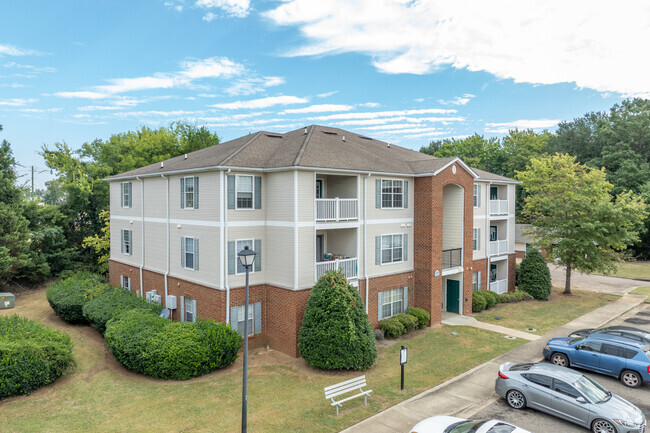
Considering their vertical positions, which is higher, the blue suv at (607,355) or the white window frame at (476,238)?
the white window frame at (476,238)

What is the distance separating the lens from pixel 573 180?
31109mm

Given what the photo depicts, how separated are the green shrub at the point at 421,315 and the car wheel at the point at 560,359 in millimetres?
6479

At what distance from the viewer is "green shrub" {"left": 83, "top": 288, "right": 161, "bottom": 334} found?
20.5 meters

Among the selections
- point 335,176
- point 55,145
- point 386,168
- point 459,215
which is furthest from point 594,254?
point 55,145

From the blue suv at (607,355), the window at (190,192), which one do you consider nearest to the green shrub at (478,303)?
the blue suv at (607,355)

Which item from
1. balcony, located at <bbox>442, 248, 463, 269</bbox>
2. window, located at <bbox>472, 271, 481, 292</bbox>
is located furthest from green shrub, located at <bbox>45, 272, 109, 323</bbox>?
window, located at <bbox>472, 271, 481, 292</bbox>

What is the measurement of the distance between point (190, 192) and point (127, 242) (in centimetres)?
962

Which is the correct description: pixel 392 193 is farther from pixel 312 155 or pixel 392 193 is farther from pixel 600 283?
Result: pixel 600 283

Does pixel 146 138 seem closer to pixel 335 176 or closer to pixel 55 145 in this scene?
pixel 55 145

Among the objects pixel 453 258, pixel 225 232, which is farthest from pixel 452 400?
pixel 453 258

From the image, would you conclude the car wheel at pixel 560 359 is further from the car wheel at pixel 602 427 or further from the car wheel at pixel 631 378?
the car wheel at pixel 602 427

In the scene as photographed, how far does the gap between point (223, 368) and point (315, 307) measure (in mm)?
4508

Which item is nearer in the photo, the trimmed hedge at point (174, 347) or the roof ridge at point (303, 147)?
the trimmed hedge at point (174, 347)

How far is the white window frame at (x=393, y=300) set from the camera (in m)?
21.6
